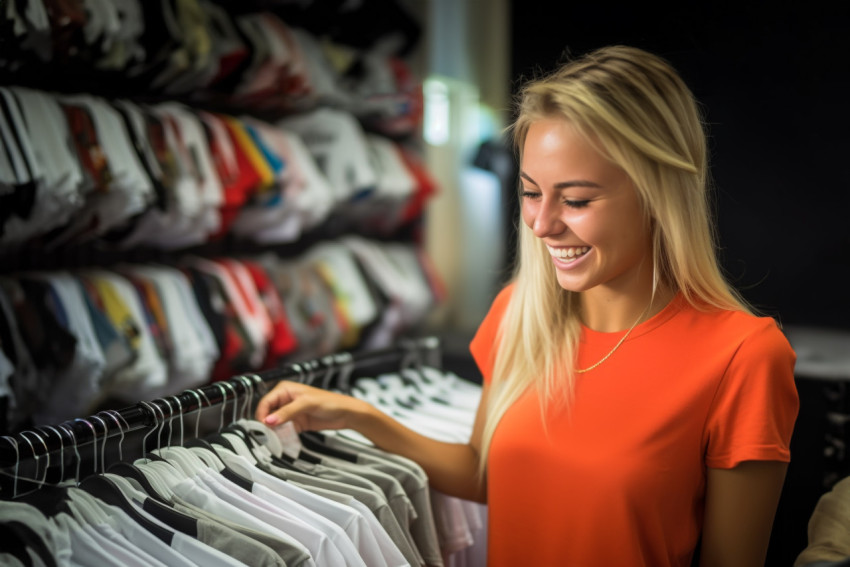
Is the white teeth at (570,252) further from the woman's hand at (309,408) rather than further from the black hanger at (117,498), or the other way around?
the black hanger at (117,498)

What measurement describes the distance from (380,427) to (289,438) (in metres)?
0.17

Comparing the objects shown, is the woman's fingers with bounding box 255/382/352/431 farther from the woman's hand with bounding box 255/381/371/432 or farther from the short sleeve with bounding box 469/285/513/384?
the short sleeve with bounding box 469/285/513/384

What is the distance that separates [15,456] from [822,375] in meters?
2.12

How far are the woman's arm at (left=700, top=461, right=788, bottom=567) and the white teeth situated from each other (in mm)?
388

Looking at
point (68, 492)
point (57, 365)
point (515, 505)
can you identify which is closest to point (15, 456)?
point (68, 492)

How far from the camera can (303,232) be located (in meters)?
4.05

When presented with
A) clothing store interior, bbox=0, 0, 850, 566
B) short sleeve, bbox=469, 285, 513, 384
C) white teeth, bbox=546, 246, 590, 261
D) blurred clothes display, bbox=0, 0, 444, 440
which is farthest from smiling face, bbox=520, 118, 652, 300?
blurred clothes display, bbox=0, 0, 444, 440

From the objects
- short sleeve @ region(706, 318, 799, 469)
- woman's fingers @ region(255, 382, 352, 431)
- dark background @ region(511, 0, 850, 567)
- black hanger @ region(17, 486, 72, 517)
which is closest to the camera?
black hanger @ region(17, 486, 72, 517)

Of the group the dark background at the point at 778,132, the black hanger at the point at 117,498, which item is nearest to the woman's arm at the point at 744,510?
the black hanger at the point at 117,498

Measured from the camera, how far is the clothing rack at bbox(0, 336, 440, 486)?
110cm

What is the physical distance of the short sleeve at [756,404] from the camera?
1.13 m

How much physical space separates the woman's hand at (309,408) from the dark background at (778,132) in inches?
116

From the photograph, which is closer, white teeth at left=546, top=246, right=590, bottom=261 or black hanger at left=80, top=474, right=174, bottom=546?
black hanger at left=80, top=474, right=174, bottom=546

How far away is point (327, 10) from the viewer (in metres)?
3.79
